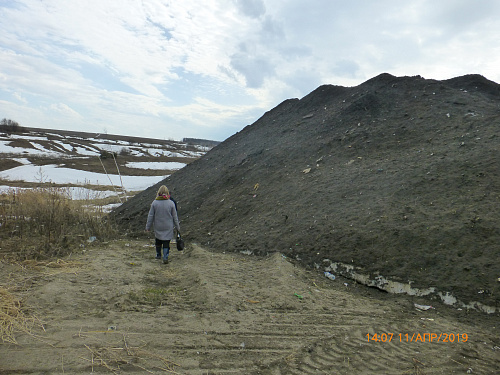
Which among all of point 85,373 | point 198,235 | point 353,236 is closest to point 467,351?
point 353,236

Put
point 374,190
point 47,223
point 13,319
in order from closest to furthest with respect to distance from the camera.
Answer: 1. point 13,319
2. point 374,190
3. point 47,223

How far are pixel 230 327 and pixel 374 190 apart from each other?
4557mm

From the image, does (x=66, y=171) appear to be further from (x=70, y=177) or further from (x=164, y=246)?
(x=164, y=246)

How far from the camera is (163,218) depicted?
6.34 m

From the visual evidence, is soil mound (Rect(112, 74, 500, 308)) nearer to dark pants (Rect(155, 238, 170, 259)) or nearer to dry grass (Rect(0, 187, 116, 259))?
dark pants (Rect(155, 238, 170, 259))

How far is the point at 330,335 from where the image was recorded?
330 cm
